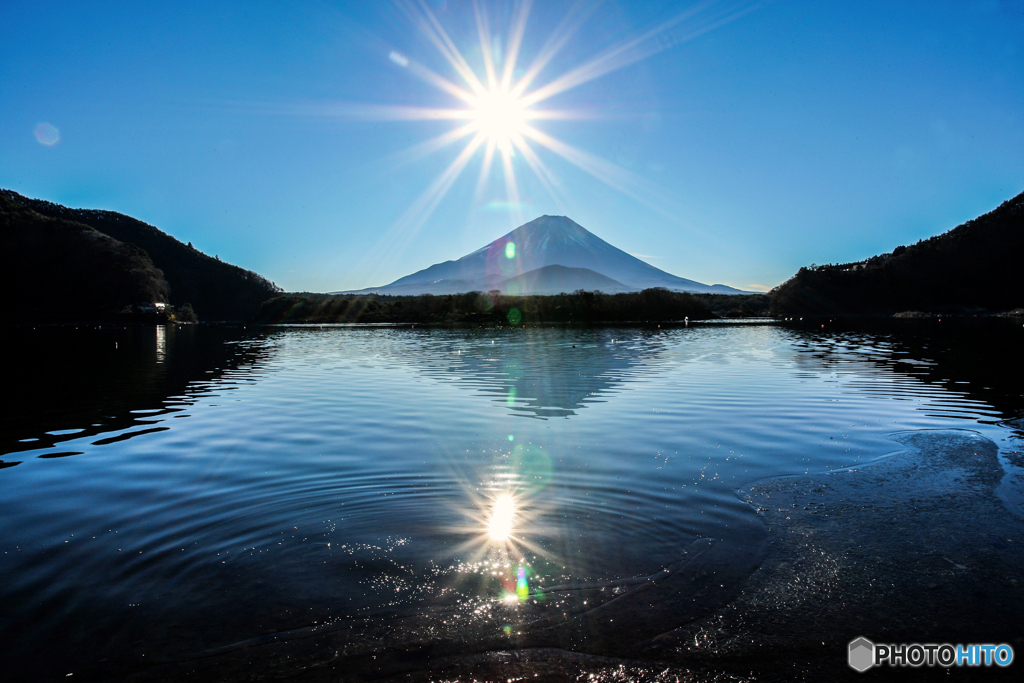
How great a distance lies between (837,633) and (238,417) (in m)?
15.2

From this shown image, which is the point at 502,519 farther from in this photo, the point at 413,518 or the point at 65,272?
the point at 65,272

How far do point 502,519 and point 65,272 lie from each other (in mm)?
165647

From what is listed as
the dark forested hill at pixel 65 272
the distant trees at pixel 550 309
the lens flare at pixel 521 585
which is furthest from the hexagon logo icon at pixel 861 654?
the dark forested hill at pixel 65 272

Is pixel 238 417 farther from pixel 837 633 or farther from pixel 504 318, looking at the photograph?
pixel 504 318

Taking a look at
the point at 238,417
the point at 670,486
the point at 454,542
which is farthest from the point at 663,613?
the point at 238,417

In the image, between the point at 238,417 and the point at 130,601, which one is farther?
the point at 238,417

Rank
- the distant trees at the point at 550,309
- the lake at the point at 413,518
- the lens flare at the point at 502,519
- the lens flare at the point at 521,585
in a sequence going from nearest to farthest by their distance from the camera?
1. the lake at the point at 413,518
2. the lens flare at the point at 521,585
3. the lens flare at the point at 502,519
4. the distant trees at the point at 550,309

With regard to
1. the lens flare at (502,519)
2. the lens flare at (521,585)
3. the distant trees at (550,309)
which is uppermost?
the distant trees at (550,309)

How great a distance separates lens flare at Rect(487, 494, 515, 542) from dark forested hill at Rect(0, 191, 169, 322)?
5938 inches

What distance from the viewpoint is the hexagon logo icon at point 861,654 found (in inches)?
176

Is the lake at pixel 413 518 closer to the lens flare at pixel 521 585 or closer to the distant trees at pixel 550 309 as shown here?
the lens flare at pixel 521 585

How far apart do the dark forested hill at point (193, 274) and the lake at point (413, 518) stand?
6990 inches

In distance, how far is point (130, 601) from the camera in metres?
5.48

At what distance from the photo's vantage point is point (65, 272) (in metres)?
136
